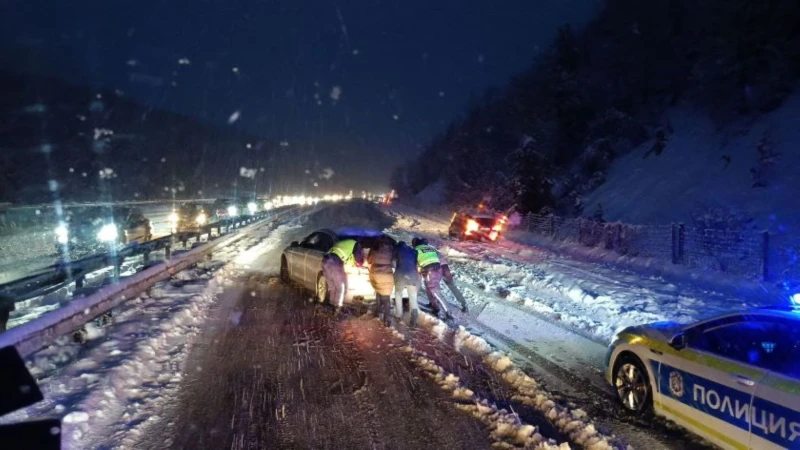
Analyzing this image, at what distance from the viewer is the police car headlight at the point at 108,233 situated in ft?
85.6

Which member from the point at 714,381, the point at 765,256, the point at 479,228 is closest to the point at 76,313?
the point at 714,381

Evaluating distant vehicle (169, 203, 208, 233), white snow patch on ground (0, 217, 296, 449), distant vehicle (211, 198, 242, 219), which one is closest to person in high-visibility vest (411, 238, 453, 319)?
white snow patch on ground (0, 217, 296, 449)

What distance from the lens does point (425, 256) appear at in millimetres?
10820

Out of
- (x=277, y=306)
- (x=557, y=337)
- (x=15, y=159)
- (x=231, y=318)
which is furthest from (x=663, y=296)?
(x=15, y=159)

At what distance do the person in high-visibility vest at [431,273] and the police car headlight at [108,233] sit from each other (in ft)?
65.3

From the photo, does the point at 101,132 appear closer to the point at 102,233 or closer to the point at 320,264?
the point at 102,233

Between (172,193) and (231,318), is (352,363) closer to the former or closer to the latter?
(231,318)

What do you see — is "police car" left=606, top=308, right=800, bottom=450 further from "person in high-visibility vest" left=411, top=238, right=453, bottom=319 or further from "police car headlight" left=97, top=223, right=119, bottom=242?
"police car headlight" left=97, top=223, right=119, bottom=242

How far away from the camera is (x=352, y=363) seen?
304 inches

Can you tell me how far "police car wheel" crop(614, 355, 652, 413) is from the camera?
6066mm

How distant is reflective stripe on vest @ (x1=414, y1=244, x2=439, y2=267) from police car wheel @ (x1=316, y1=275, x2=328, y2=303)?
6.27 feet

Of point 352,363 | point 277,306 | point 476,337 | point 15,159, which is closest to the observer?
point 352,363

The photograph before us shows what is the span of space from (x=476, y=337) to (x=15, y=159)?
81569 millimetres

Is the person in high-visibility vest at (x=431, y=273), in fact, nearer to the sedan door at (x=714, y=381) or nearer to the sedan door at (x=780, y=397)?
the sedan door at (x=714, y=381)
